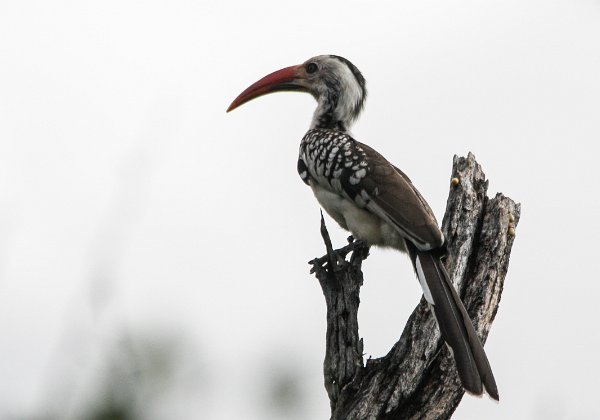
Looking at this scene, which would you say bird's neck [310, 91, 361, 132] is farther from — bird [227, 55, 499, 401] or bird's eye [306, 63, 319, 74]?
bird's eye [306, 63, 319, 74]

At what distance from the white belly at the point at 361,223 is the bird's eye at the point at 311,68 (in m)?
1.80

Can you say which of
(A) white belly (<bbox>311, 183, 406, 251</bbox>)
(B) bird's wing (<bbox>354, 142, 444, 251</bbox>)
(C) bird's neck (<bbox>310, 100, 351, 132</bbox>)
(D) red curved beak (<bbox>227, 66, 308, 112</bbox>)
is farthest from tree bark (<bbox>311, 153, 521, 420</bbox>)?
(D) red curved beak (<bbox>227, 66, 308, 112</bbox>)

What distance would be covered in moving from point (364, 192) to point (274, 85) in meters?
2.33

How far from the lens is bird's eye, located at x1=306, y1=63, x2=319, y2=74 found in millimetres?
7336

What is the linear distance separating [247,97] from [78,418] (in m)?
6.18

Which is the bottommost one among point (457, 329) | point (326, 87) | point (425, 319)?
point (457, 329)

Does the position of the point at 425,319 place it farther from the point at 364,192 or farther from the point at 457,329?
the point at 364,192

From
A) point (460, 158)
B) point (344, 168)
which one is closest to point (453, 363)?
point (460, 158)

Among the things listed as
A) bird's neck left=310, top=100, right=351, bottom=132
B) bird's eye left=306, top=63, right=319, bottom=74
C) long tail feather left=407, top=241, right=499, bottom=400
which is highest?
bird's eye left=306, top=63, right=319, bottom=74

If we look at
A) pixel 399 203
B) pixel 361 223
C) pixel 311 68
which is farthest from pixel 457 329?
pixel 311 68

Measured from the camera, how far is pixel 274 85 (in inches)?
293

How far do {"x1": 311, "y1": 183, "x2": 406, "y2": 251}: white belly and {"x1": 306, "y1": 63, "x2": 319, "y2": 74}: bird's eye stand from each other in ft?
5.90

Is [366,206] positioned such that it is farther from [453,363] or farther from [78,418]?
[78,418]

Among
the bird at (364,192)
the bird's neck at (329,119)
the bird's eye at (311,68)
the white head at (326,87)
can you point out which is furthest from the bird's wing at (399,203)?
the bird's eye at (311,68)
